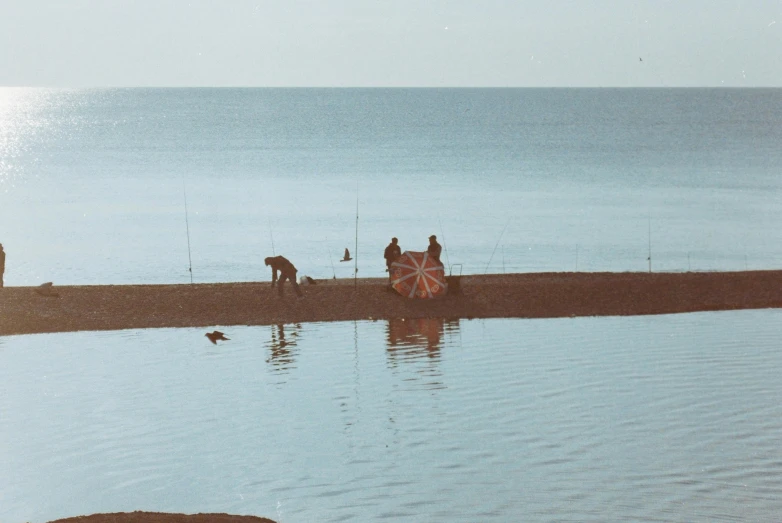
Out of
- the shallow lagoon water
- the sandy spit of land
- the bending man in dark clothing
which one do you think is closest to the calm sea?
the bending man in dark clothing

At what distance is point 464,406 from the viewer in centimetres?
2295

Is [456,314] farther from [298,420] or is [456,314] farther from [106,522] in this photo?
[106,522]

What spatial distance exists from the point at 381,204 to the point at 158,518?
5776 centimetres

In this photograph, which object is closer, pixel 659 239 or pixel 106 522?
pixel 106 522

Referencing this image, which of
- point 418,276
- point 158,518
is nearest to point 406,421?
point 158,518

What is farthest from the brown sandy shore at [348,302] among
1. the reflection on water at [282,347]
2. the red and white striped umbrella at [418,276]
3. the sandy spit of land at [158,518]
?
the sandy spit of land at [158,518]

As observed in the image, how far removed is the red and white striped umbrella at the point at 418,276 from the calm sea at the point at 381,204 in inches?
476

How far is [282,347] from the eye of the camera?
28609 mm

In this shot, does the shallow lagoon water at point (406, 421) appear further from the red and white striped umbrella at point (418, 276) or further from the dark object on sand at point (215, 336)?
the red and white striped umbrella at point (418, 276)

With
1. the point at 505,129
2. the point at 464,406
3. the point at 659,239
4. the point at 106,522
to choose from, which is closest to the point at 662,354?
the point at 464,406

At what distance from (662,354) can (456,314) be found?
604cm

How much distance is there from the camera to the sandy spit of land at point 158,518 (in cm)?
A: 1570

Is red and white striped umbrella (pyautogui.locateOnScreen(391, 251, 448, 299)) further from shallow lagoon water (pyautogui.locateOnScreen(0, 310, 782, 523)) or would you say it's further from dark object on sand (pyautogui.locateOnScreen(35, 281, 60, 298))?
dark object on sand (pyautogui.locateOnScreen(35, 281, 60, 298))

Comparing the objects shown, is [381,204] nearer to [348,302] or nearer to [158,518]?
[348,302]
